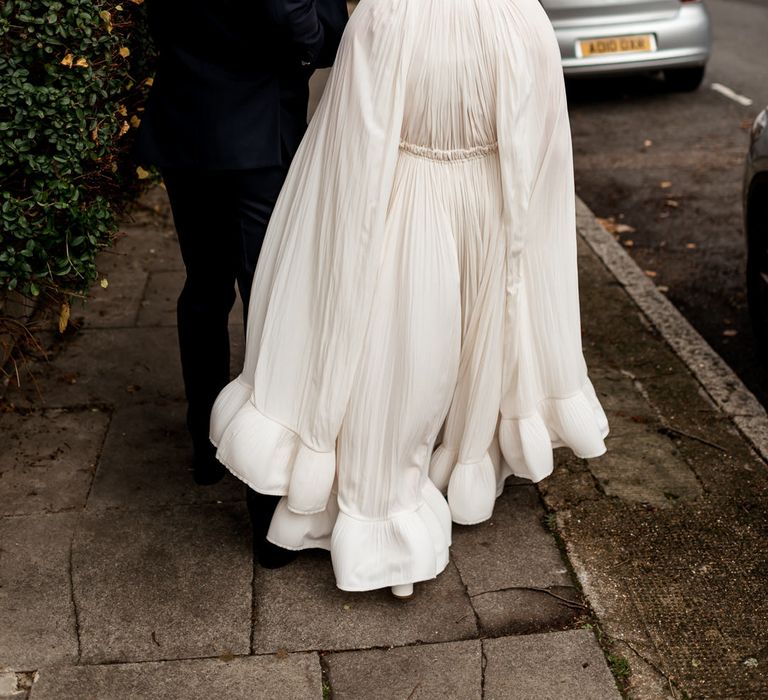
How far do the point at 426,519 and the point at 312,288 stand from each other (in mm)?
777

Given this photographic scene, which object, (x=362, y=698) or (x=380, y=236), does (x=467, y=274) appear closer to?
(x=380, y=236)

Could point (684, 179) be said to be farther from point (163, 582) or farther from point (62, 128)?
point (163, 582)

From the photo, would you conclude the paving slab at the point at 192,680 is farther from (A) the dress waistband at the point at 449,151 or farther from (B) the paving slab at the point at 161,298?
(B) the paving slab at the point at 161,298

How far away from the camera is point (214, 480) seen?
12.5 feet

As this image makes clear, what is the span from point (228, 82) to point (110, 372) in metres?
1.88

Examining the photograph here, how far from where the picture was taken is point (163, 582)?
10.7ft

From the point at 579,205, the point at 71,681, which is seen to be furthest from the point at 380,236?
the point at 579,205

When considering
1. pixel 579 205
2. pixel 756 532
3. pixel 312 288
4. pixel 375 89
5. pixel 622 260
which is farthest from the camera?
pixel 579 205

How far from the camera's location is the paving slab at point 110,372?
4.33 metres

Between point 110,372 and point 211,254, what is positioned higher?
point 211,254

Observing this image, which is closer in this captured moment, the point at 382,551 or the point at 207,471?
the point at 382,551

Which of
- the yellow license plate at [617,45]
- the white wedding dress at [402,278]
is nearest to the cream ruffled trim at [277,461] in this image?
the white wedding dress at [402,278]

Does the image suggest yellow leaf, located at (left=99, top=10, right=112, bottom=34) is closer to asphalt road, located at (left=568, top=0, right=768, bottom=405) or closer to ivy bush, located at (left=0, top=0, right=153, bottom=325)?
ivy bush, located at (left=0, top=0, right=153, bottom=325)

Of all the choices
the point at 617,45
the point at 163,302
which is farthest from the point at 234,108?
the point at 617,45
